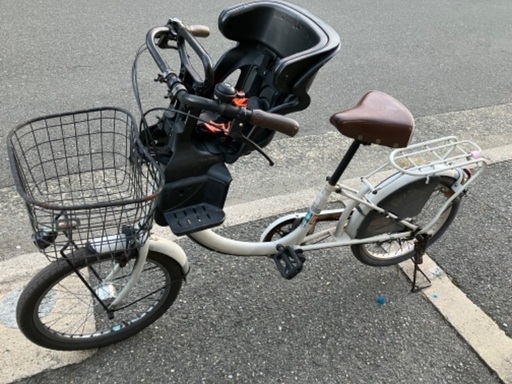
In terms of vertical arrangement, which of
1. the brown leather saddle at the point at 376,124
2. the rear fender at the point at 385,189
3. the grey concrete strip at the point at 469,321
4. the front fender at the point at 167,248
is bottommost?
the grey concrete strip at the point at 469,321

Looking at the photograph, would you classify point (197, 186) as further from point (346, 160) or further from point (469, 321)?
point (469, 321)

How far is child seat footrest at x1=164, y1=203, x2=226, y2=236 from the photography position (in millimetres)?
2055

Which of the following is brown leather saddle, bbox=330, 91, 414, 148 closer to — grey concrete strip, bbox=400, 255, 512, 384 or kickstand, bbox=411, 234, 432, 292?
kickstand, bbox=411, 234, 432, 292

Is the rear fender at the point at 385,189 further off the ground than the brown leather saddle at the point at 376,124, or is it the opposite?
the brown leather saddle at the point at 376,124

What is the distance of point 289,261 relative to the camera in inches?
98.7

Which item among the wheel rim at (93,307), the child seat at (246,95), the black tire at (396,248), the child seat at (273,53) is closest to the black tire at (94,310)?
the wheel rim at (93,307)

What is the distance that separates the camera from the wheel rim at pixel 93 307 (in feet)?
7.79

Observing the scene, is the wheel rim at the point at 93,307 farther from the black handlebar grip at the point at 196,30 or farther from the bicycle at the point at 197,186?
the black handlebar grip at the point at 196,30

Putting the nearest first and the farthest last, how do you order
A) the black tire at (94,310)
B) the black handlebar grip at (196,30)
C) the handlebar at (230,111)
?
1. the handlebar at (230,111)
2. the black handlebar grip at (196,30)
3. the black tire at (94,310)

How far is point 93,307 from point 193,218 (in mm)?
879

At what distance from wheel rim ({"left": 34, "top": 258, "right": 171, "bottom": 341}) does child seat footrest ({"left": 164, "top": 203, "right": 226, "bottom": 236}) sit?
0.36 meters

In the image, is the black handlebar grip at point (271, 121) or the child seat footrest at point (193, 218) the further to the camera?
the child seat footrest at point (193, 218)

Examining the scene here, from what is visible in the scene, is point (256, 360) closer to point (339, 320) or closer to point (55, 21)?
point (339, 320)

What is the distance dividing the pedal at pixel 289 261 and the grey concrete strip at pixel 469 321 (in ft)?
3.03
